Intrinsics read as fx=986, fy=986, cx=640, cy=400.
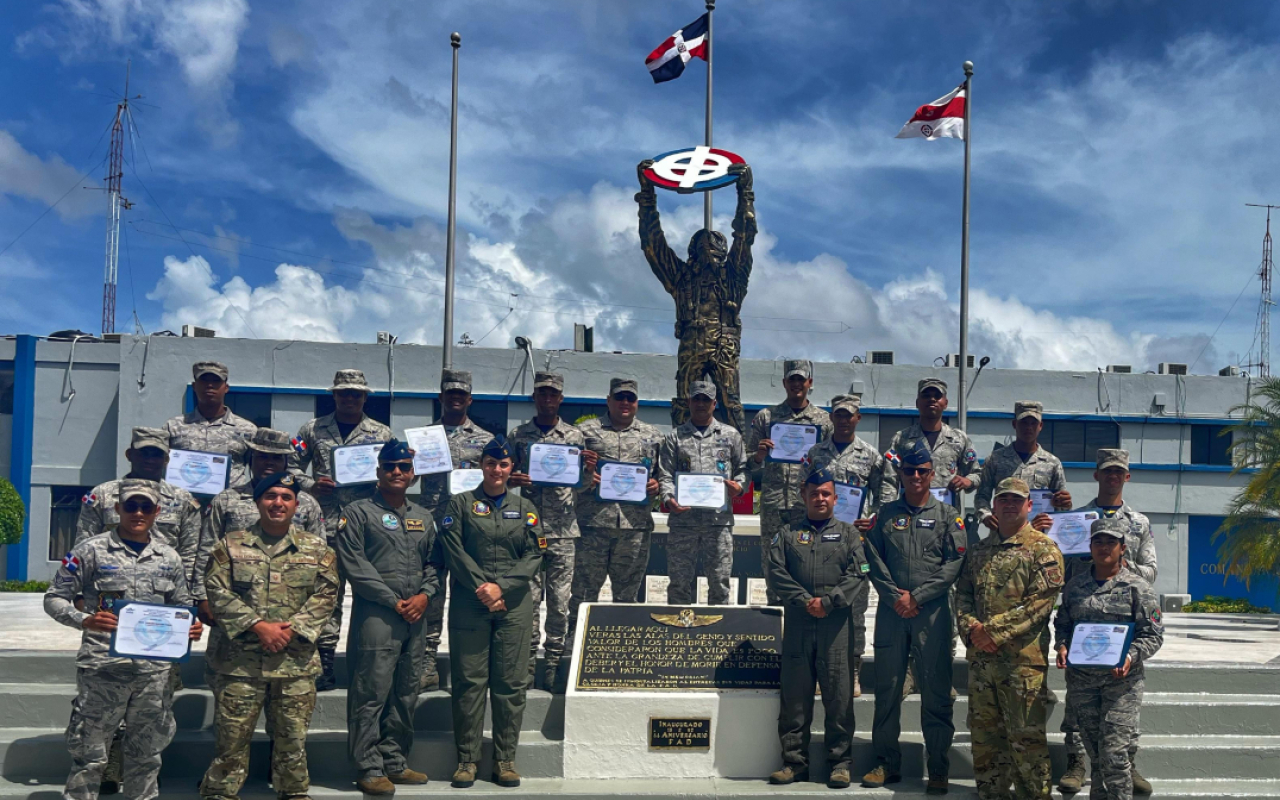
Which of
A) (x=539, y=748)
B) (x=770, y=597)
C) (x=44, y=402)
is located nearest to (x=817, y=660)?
(x=770, y=597)

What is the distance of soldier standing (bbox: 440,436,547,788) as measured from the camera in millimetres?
6898

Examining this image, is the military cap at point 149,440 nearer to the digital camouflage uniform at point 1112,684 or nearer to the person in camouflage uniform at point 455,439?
the person in camouflage uniform at point 455,439

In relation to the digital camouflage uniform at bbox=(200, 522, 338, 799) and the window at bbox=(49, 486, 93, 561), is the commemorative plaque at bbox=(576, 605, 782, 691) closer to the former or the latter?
the digital camouflage uniform at bbox=(200, 522, 338, 799)

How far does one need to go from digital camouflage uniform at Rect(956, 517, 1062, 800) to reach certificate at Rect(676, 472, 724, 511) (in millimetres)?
2203

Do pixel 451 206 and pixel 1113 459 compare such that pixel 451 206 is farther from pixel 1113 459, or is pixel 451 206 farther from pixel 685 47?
pixel 1113 459

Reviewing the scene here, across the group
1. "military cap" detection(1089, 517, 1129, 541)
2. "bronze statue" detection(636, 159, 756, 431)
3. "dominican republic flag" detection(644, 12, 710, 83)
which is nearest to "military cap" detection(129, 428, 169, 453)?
"bronze statue" detection(636, 159, 756, 431)

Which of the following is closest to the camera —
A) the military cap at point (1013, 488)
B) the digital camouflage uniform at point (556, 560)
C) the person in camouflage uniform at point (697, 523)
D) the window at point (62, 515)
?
the military cap at point (1013, 488)

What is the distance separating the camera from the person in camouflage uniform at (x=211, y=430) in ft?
25.9

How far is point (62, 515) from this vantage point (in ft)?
91.2

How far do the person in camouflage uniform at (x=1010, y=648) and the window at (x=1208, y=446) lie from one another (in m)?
27.7

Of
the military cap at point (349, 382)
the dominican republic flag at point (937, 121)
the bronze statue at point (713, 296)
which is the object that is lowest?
the military cap at point (349, 382)

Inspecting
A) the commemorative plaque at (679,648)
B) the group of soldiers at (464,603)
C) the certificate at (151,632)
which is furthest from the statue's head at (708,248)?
the certificate at (151,632)

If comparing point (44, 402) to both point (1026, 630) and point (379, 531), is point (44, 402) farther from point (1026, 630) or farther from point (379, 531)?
point (1026, 630)

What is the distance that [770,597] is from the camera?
761 cm
